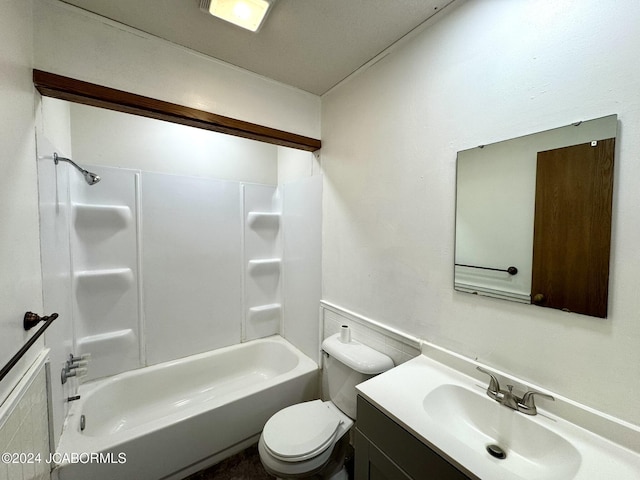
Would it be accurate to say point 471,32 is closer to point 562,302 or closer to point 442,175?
point 442,175

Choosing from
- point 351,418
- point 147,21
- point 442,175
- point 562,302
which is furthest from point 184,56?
point 351,418

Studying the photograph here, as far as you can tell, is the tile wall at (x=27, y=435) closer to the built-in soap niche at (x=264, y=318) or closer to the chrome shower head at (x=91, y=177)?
the chrome shower head at (x=91, y=177)

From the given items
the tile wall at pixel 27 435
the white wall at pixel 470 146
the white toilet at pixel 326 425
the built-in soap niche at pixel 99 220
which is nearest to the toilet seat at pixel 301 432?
the white toilet at pixel 326 425

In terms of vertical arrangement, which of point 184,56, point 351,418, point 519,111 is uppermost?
point 184,56

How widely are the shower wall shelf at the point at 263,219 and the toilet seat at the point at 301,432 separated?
1.57 metres

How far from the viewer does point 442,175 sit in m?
1.22

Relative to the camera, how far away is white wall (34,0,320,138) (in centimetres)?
118

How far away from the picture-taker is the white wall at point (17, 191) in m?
0.85

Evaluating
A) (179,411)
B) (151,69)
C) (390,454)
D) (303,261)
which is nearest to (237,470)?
(179,411)

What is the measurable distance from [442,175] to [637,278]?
0.71 meters

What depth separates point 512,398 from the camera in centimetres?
95

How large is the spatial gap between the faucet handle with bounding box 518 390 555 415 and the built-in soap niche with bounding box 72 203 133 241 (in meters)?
2.49

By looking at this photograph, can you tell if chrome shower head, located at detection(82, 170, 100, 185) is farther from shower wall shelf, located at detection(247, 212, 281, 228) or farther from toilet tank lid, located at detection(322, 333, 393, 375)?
toilet tank lid, located at detection(322, 333, 393, 375)

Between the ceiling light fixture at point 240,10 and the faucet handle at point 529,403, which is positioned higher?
the ceiling light fixture at point 240,10
